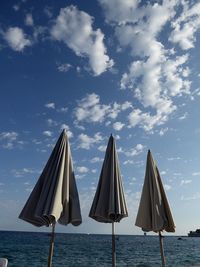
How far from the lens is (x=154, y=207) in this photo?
7.43 meters

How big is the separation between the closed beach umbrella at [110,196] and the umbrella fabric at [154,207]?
0.77 m

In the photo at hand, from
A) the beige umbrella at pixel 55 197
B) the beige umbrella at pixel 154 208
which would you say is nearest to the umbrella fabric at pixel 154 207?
the beige umbrella at pixel 154 208

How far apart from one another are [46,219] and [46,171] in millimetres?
1171

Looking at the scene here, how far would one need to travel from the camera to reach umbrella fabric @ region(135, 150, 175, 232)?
289 inches

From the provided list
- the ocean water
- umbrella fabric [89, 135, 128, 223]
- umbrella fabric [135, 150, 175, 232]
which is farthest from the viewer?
the ocean water

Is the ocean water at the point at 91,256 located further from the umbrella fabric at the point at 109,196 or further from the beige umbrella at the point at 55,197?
the umbrella fabric at the point at 109,196

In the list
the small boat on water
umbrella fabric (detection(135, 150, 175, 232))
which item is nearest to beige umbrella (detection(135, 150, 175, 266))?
umbrella fabric (detection(135, 150, 175, 232))

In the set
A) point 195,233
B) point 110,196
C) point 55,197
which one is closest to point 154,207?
point 110,196

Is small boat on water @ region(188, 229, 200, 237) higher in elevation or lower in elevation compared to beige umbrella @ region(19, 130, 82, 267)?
higher

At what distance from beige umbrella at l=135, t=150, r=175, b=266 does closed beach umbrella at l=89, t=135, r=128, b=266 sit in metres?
0.77

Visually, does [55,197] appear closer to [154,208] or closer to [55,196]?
[55,196]

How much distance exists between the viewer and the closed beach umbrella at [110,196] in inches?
275

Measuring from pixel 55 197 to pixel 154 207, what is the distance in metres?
2.83

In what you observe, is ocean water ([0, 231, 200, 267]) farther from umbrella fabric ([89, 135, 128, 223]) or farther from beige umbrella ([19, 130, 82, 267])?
umbrella fabric ([89, 135, 128, 223])
